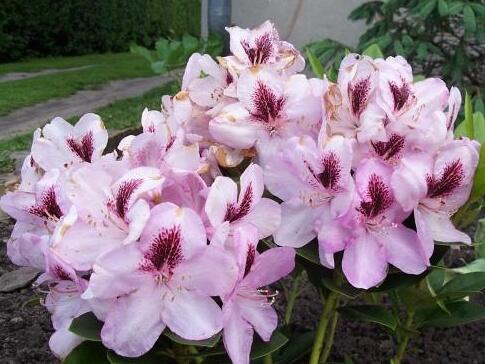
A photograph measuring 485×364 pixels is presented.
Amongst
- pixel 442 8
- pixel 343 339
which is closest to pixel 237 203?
pixel 343 339

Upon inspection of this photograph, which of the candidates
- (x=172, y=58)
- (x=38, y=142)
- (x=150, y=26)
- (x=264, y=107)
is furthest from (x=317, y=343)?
(x=150, y=26)

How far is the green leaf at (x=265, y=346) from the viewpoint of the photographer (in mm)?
1223

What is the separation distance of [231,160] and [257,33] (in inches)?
11.7

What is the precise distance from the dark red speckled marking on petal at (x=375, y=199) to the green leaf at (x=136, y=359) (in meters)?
0.42

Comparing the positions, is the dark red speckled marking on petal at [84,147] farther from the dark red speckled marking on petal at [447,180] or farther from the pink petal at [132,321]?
the dark red speckled marking on petal at [447,180]

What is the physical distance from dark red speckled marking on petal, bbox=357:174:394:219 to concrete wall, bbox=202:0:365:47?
611 centimetres

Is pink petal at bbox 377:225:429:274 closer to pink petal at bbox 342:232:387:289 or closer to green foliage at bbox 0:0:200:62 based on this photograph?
pink petal at bbox 342:232:387:289

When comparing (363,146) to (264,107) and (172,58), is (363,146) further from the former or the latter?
(172,58)

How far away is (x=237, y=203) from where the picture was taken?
112cm

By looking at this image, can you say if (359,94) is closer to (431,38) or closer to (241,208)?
(241,208)

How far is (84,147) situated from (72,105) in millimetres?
8560

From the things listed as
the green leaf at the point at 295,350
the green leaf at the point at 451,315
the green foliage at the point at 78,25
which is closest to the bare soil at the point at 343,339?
the green leaf at the point at 295,350

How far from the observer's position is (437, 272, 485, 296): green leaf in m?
1.45

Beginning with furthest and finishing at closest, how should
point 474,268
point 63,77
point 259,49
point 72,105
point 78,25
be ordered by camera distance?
→ point 78,25
point 63,77
point 72,105
point 474,268
point 259,49
